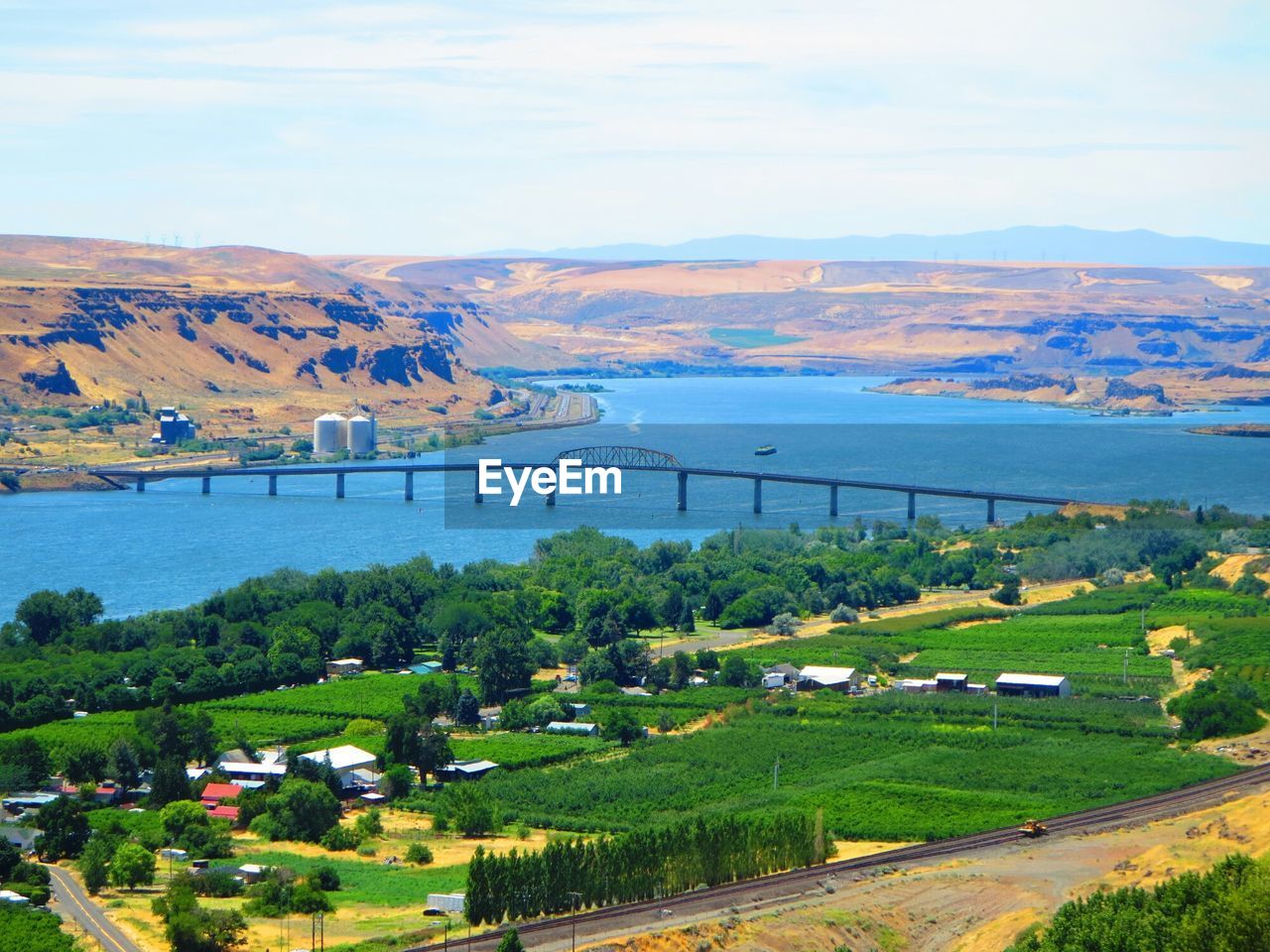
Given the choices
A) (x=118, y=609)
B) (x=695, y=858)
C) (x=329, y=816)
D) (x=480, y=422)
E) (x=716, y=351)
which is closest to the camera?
(x=695, y=858)

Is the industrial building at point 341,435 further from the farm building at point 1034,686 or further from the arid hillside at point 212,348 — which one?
the farm building at point 1034,686

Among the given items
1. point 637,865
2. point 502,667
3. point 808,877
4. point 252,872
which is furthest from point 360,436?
point 637,865

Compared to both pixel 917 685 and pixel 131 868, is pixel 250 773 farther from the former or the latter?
pixel 917 685

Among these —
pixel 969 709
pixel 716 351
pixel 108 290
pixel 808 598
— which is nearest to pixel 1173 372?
pixel 716 351

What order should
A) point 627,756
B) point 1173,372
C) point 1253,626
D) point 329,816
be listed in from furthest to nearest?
point 1173,372 → point 1253,626 → point 627,756 → point 329,816

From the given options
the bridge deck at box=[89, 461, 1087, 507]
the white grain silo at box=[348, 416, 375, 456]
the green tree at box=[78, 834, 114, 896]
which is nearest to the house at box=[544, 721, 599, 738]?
the green tree at box=[78, 834, 114, 896]

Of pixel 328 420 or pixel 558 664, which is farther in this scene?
pixel 328 420

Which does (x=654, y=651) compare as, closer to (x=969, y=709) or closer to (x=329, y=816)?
(x=969, y=709)
